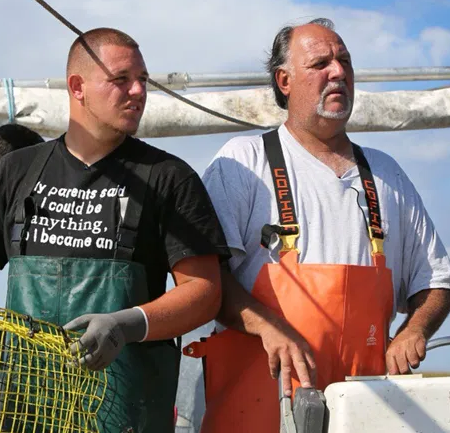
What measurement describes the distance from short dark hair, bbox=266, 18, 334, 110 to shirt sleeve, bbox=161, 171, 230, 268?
921 millimetres

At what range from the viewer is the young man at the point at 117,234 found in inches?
141

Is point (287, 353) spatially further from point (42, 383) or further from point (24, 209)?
point (24, 209)

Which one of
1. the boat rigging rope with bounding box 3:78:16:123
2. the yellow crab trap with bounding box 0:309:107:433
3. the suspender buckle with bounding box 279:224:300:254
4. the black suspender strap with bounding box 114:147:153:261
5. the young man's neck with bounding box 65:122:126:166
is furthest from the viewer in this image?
the boat rigging rope with bounding box 3:78:16:123

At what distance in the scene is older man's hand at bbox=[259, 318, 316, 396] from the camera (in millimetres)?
3693

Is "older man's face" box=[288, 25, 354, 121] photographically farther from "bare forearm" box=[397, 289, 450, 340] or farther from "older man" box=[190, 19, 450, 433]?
"bare forearm" box=[397, 289, 450, 340]

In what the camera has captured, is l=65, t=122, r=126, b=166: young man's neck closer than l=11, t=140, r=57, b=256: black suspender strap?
No

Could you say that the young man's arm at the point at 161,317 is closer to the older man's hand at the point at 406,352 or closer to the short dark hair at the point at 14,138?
the older man's hand at the point at 406,352

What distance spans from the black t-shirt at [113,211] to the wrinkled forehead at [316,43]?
2.74ft

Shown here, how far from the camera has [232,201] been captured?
409cm

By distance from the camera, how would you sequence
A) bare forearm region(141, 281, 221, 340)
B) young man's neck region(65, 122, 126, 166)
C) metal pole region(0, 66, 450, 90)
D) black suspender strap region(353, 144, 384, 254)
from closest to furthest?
bare forearm region(141, 281, 221, 340) → young man's neck region(65, 122, 126, 166) → black suspender strap region(353, 144, 384, 254) → metal pole region(0, 66, 450, 90)

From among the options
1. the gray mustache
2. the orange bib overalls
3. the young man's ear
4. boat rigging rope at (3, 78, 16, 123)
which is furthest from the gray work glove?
boat rigging rope at (3, 78, 16, 123)

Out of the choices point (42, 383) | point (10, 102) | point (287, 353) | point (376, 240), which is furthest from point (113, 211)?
point (10, 102)

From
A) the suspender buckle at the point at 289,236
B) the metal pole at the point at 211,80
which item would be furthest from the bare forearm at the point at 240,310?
the metal pole at the point at 211,80

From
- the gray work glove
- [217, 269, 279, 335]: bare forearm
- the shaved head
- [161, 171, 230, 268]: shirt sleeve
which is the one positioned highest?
the shaved head
